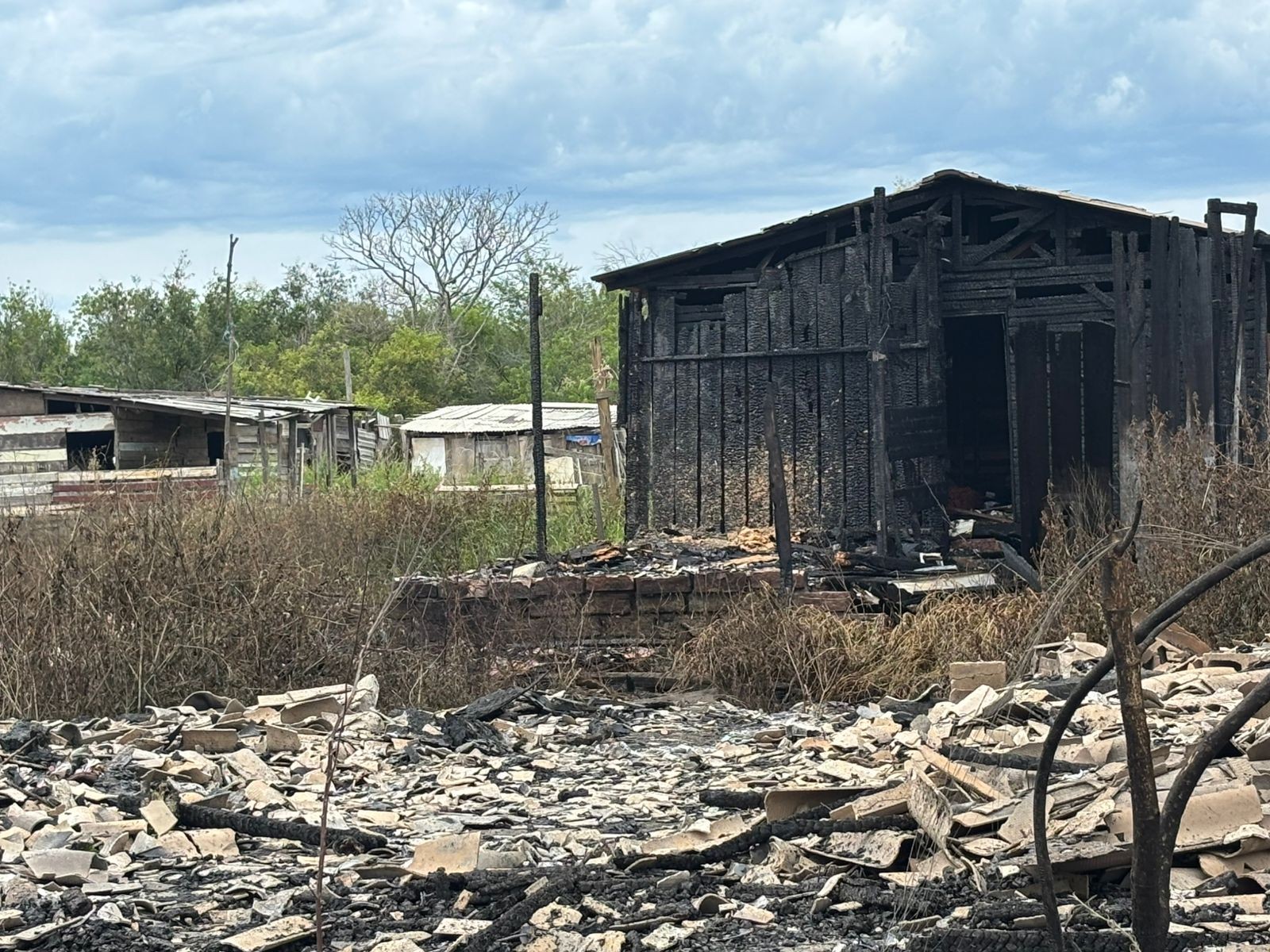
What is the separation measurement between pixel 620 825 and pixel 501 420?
1133 inches

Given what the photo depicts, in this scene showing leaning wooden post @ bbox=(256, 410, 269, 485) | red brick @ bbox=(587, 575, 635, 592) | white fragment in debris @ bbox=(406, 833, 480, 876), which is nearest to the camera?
white fragment in debris @ bbox=(406, 833, 480, 876)

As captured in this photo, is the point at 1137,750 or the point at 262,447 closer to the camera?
the point at 1137,750

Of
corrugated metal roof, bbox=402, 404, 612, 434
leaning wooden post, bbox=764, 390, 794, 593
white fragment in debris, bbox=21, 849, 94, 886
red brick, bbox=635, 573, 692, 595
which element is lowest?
white fragment in debris, bbox=21, 849, 94, 886

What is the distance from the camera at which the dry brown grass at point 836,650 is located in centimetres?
948

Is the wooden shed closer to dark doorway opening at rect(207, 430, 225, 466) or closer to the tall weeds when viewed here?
dark doorway opening at rect(207, 430, 225, 466)

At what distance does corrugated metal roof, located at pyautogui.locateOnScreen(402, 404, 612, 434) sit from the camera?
33562mm

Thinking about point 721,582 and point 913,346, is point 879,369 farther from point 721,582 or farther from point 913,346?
point 721,582

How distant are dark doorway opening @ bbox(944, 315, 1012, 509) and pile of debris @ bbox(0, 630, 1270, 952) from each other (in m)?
9.24

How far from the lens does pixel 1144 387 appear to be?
1292cm

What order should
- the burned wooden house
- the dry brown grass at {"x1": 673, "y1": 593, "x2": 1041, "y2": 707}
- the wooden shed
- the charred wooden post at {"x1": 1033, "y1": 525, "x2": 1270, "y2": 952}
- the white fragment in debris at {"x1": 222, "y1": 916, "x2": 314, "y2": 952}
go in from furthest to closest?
the wooden shed, the burned wooden house, the dry brown grass at {"x1": 673, "y1": 593, "x2": 1041, "y2": 707}, the white fragment in debris at {"x1": 222, "y1": 916, "x2": 314, "y2": 952}, the charred wooden post at {"x1": 1033, "y1": 525, "x2": 1270, "y2": 952}

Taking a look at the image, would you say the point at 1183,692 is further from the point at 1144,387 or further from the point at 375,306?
the point at 375,306

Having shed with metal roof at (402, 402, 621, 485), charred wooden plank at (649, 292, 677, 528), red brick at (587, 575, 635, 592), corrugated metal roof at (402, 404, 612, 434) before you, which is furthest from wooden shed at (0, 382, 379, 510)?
red brick at (587, 575, 635, 592)

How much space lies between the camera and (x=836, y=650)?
9.59 meters

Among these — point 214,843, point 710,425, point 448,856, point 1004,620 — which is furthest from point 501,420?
point 448,856
